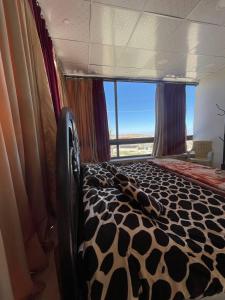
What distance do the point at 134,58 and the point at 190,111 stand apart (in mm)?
2402

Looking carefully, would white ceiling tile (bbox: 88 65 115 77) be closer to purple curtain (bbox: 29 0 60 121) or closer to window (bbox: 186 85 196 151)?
Answer: purple curtain (bbox: 29 0 60 121)

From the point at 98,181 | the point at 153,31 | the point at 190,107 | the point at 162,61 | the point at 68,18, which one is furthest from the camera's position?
the point at 190,107

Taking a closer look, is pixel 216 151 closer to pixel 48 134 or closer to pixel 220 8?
pixel 220 8

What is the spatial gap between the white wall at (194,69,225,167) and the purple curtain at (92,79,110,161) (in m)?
2.41

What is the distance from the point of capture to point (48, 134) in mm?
1357

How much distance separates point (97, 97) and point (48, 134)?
8.17 ft

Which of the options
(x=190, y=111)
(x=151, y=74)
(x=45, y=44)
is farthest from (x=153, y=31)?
(x=190, y=111)

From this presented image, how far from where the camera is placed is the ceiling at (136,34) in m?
1.58

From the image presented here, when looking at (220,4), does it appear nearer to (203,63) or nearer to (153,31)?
(153,31)

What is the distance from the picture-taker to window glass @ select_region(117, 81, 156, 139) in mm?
3977

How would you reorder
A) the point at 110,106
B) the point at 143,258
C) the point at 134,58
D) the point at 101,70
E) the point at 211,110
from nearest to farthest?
1. the point at 143,258
2. the point at 134,58
3. the point at 101,70
4. the point at 211,110
5. the point at 110,106

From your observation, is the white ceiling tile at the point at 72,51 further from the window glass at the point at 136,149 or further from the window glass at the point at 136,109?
the window glass at the point at 136,149

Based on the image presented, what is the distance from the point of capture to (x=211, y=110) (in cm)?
362

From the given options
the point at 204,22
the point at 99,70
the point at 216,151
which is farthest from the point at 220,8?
the point at 216,151
